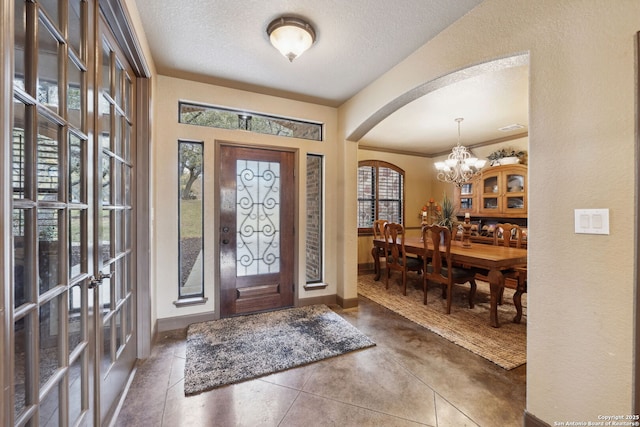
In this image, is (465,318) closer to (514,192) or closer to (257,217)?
(257,217)

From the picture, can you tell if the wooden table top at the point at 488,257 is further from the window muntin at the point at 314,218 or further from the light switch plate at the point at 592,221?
the light switch plate at the point at 592,221

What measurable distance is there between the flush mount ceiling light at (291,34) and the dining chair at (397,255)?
8.80 ft

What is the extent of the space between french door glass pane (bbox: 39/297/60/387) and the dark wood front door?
6.41 feet

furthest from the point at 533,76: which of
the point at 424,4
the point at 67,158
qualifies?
the point at 67,158

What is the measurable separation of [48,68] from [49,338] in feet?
3.22

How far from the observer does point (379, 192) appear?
5.68 metres

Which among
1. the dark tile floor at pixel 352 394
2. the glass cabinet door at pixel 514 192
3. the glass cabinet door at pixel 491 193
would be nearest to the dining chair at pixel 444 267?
the dark tile floor at pixel 352 394

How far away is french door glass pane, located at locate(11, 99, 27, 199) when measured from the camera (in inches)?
30.9

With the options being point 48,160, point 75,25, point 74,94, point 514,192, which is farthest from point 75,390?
point 514,192

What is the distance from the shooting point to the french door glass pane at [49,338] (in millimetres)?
926

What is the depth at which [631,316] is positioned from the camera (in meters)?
1.15

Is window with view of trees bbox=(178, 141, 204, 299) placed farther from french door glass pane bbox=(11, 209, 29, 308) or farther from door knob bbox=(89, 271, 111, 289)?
french door glass pane bbox=(11, 209, 29, 308)

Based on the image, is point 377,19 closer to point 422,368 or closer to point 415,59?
point 415,59

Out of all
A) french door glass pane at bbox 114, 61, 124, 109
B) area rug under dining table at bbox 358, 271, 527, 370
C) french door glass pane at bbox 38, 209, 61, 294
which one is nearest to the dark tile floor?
area rug under dining table at bbox 358, 271, 527, 370
